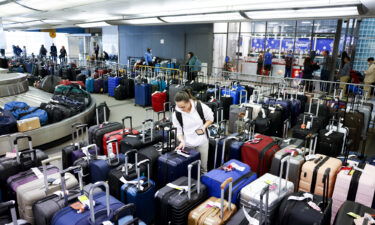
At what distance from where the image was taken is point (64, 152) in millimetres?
4375

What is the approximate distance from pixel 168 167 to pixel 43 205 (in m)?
1.58

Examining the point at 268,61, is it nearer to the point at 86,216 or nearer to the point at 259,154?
the point at 259,154

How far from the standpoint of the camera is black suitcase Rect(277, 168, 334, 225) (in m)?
2.63

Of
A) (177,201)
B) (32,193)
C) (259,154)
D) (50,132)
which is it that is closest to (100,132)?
(50,132)

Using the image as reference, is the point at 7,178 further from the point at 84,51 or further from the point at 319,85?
the point at 84,51

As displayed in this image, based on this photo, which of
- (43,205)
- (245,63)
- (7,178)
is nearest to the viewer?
(43,205)

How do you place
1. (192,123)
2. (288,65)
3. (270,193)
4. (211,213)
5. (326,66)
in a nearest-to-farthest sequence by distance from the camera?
(211,213)
(270,193)
(192,123)
(326,66)
(288,65)

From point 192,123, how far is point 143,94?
20.5 ft

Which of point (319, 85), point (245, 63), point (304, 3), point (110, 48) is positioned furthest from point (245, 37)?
point (110, 48)

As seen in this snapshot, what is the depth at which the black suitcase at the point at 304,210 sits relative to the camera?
8.62 feet

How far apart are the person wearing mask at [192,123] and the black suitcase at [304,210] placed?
5.02ft

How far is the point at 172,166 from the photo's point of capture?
12.2ft

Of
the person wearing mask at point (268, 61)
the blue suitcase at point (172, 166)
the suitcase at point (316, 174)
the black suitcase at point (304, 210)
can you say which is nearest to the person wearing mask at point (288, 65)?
the person wearing mask at point (268, 61)

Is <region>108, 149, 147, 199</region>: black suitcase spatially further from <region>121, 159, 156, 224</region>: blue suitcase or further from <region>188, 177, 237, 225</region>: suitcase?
<region>188, 177, 237, 225</region>: suitcase
